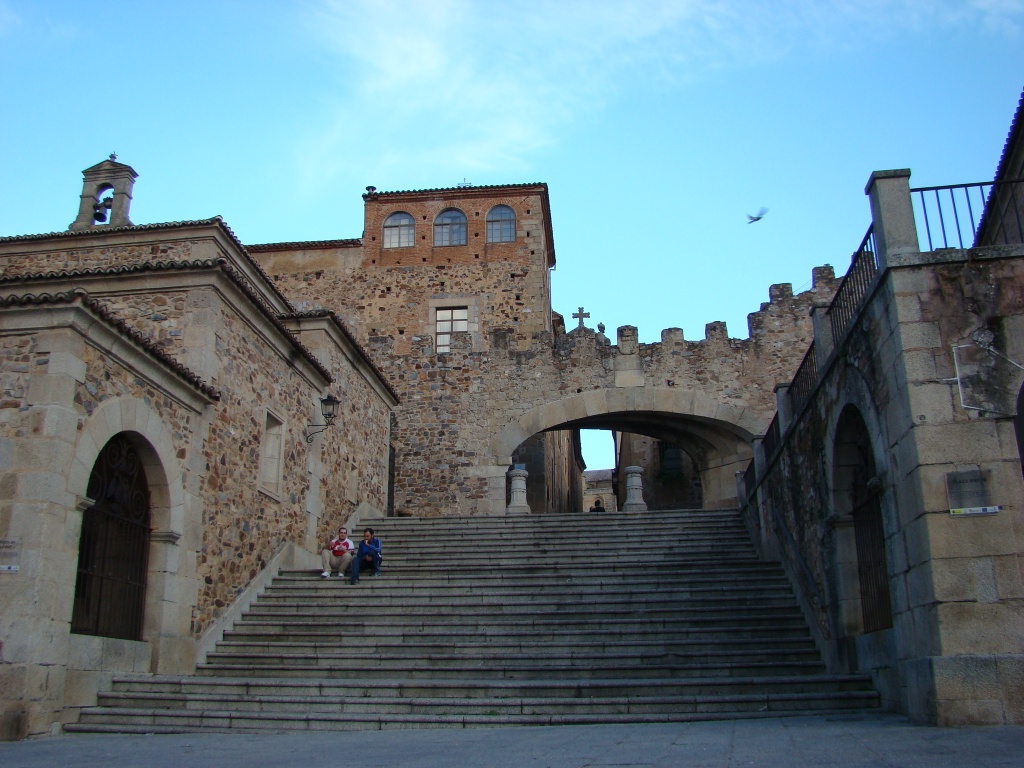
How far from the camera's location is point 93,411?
877cm

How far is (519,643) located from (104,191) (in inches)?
459

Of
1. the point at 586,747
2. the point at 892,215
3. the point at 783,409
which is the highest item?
the point at 892,215

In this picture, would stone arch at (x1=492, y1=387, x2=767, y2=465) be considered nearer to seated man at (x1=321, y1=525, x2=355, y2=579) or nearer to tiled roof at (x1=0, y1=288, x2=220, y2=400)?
seated man at (x1=321, y1=525, x2=355, y2=579)

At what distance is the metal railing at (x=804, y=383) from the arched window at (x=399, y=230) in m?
15.2

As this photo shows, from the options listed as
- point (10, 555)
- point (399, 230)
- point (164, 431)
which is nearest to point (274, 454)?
point (164, 431)

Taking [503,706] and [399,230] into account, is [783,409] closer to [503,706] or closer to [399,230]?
[503,706]

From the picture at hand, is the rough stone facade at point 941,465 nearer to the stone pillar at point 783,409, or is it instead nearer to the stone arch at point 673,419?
the stone pillar at point 783,409

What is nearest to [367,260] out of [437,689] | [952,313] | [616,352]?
[616,352]

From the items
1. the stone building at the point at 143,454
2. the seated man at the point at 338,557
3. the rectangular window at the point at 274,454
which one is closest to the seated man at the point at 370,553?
the seated man at the point at 338,557

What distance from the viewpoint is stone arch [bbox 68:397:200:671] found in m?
9.69

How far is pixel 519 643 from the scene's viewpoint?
1019 centimetres

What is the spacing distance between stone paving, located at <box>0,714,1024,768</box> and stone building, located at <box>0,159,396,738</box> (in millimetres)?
1354

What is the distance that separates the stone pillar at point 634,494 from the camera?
17.7 metres

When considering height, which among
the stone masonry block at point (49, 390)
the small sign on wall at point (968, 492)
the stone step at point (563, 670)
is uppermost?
the stone masonry block at point (49, 390)
